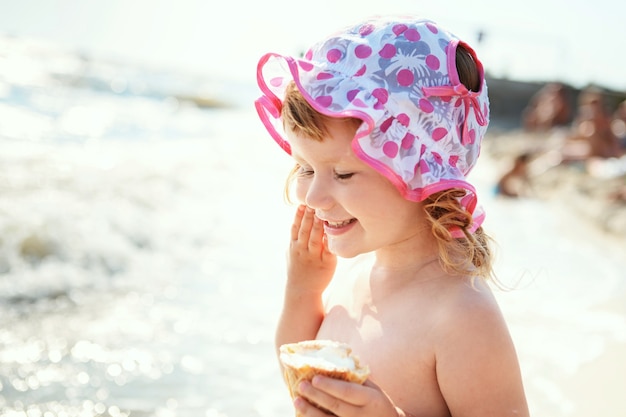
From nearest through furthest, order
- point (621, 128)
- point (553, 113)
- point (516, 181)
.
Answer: point (516, 181) < point (621, 128) < point (553, 113)

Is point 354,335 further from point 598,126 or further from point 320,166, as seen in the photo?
point 598,126

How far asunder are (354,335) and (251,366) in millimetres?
2311

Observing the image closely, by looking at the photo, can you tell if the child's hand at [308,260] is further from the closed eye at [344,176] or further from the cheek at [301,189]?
the closed eye at [344,176]

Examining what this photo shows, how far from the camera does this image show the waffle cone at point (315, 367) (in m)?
1.78

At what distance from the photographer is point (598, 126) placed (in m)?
13.9

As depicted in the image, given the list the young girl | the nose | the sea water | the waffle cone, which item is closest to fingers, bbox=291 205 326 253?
the young girl

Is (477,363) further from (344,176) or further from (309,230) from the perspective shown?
(309,230)

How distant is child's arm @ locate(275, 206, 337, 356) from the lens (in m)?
2.43

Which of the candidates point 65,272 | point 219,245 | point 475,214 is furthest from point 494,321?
point 219,245

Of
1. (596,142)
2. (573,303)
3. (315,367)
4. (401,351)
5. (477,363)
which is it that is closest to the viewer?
(315,367)

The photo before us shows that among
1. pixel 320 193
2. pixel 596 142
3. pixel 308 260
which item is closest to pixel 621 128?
pixel 596 142

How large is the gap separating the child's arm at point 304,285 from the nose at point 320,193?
17.9 inches

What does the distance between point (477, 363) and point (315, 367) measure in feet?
1.40

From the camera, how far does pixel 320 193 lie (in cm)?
196
